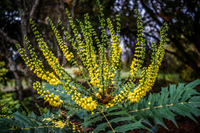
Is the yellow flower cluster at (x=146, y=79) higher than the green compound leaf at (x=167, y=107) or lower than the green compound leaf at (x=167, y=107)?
higher

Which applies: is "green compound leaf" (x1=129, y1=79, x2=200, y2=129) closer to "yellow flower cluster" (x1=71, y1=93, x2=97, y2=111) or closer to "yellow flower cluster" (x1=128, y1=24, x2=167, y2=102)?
"yellow flower cluster" (x1=128, y1=24, x2=167, y2=102)

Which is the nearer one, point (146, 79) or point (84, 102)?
point (84, 102)

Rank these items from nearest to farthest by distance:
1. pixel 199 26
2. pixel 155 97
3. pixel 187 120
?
pixel 155 97
pixel 187 120
pixel 199 26

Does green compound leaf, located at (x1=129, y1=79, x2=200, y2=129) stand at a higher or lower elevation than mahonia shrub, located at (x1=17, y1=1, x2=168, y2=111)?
lower

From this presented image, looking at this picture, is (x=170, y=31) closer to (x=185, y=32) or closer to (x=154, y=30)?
(x=185, y=32)

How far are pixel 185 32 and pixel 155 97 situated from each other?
4066mm

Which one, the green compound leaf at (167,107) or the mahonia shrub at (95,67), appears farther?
the green compound leaf at (167,107)

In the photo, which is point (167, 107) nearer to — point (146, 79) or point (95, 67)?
point (146, 79)

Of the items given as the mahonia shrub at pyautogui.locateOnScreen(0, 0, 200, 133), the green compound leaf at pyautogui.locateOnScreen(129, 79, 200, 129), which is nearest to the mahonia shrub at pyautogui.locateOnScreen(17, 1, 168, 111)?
the mahonia shrub at pyautogui.locateOnScreen(0, 0, 200, 133)

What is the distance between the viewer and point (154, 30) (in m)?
4.04

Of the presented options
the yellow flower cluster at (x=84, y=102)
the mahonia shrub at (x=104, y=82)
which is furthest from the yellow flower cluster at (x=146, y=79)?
the yellow flower cluster at (x=84, y=102)

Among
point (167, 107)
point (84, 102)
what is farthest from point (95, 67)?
point (167, 107)

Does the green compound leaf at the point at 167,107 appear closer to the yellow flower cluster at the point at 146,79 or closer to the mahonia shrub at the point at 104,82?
the mahonia shrub at the point at 104,82

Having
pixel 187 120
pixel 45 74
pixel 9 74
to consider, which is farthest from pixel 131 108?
pixel 9 74
